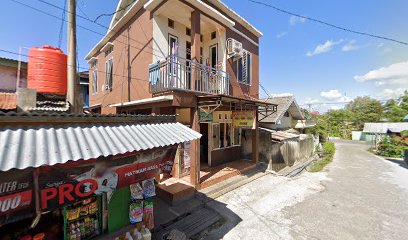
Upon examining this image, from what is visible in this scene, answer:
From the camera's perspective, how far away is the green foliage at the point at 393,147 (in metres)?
17.8

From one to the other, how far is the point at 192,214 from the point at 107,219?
8.91 ft

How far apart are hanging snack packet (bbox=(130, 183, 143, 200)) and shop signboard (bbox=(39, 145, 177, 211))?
56cm

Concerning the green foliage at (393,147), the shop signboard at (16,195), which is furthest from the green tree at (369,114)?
the shop signboard at (16,195)

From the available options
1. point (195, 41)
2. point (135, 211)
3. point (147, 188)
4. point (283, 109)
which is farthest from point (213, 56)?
point (135, 211)

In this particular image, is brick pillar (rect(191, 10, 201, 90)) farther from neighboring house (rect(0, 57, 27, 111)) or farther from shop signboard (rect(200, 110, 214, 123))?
neighboring house (rect(0, 57, 27, 111))

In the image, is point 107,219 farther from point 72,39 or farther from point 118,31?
point 118,31

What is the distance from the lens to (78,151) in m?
2.46

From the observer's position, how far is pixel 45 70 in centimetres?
650

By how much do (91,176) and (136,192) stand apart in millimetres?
1436

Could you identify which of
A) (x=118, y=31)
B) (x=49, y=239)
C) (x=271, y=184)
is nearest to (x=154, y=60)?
(x=118, y=31)

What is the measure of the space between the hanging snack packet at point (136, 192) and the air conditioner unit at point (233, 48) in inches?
289

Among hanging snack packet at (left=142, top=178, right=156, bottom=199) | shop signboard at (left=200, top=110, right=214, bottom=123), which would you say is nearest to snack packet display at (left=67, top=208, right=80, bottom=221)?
hanging snack packet at (left=142, top=178, right=156, bottom=199)

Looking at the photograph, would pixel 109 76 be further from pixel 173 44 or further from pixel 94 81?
pixel 173 44

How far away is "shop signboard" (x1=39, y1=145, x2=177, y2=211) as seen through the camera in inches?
101
